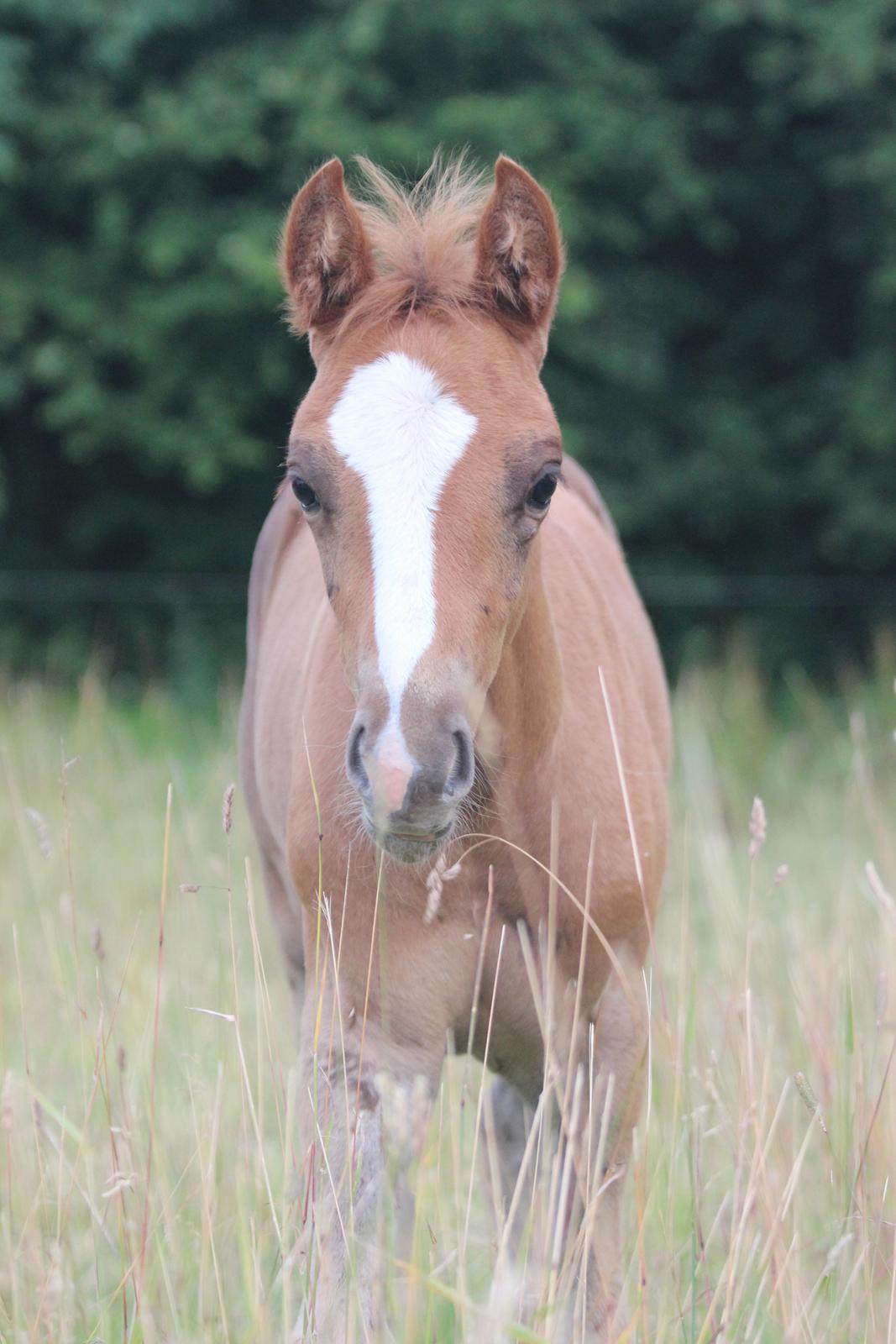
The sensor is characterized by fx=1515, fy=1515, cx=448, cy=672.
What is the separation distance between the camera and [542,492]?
2.40 meters

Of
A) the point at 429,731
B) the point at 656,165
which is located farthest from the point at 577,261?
the point at 429,731

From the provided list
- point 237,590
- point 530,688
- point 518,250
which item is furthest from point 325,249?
point 237,590

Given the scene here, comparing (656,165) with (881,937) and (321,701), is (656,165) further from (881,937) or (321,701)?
(321,701)

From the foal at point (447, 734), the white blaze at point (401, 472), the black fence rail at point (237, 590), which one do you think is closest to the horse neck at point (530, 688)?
the foal at point (447, 734)

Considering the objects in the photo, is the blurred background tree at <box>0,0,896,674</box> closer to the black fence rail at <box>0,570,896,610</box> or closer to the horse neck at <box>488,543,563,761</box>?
the black fence rail at <box>0,570,896,610</box>

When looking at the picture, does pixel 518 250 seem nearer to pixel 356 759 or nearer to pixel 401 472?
pixel 401 472

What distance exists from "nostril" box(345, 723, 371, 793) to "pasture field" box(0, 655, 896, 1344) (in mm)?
244

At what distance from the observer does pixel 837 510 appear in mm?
9867

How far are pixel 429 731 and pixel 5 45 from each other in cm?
757

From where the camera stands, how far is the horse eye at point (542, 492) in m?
2.37

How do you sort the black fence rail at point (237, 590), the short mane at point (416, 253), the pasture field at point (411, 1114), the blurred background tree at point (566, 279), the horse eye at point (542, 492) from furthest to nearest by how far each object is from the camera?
the black fence rail at point (237, 590)
the blurred background tree at point (566, 279)
the short mane at point (416, 253)
the horse eye at point (542, 492)
the pasture field at point (411, 1114)

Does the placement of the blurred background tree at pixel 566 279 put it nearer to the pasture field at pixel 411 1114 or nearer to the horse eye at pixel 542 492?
the pasture field at pixel 411 1114

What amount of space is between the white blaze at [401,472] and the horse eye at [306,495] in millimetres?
116

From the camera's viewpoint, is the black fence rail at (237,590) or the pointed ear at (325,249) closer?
the pointed ear at (325,249)
